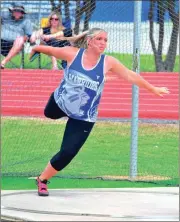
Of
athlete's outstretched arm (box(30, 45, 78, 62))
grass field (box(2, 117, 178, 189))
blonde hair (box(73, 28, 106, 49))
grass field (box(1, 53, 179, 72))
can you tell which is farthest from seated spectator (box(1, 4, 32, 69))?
athlete's outstretched arm (box(30, 45, 78, 62))

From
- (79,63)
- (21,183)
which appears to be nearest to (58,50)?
(79,63)

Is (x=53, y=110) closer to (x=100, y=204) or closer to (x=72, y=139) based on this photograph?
(x=72, y=139)

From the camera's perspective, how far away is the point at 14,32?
14.1 m

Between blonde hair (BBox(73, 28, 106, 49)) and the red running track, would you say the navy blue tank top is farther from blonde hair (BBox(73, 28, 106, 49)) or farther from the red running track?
the red running track

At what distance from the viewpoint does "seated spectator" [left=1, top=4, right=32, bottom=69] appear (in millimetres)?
13578

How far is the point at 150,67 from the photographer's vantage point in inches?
568

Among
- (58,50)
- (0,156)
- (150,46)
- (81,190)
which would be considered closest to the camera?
(58,50)

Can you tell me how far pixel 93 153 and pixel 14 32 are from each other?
92.1 inches

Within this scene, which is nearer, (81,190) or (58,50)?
(58,50)

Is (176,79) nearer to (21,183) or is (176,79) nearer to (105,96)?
(105,96)

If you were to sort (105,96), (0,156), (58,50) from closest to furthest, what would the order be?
→ 1. (58,50)
2. (0,156)
3. (105,96)

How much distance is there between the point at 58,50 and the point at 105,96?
18.4ft

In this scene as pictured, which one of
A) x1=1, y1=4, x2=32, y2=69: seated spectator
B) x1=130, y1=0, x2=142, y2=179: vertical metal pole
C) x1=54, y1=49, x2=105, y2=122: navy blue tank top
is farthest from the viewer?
x1=1, y1=4, x2=32, y2=69: seated spectator

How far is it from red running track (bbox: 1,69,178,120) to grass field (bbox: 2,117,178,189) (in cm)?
42
